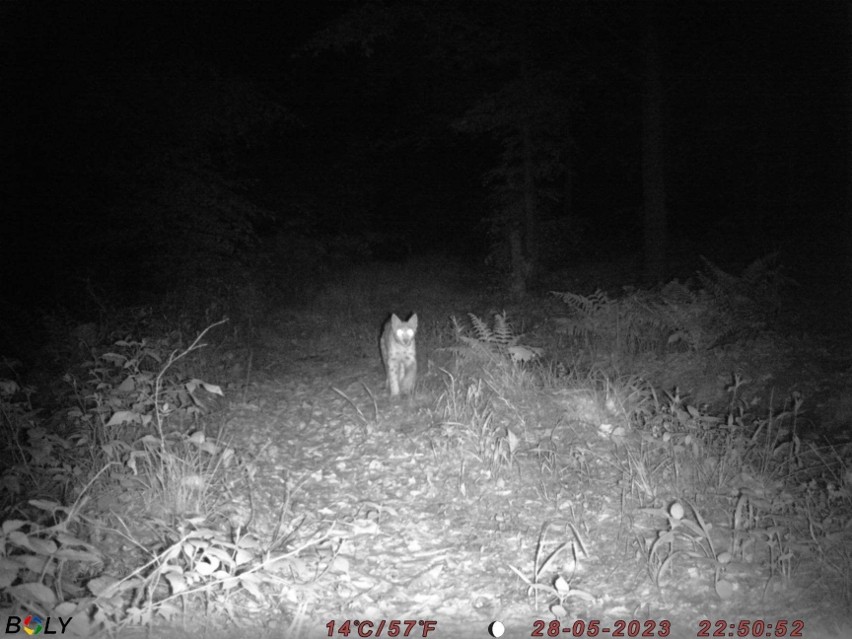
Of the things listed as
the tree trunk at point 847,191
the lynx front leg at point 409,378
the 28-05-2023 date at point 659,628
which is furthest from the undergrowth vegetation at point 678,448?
the tree trunk at point 847,191

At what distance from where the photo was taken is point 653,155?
12.4m

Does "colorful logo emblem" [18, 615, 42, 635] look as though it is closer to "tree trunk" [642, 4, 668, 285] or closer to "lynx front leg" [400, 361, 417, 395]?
"lynx front leg" [400, 361, 417, 395]

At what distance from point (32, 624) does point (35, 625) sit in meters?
0.02

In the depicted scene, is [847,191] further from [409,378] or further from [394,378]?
[394,378]

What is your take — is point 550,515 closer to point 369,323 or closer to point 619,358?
point 619,358

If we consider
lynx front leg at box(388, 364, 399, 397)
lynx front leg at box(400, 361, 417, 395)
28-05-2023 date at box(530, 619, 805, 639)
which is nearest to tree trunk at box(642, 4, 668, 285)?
lynx front leg at box(400, 361, 417, 395)

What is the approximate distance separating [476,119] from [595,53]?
9.37 feet

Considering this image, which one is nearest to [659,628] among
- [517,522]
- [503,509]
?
[517,522]

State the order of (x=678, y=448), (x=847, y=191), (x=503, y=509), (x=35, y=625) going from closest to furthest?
1. (x=35, y=625)
2. (x=503, y=509)
3. (x=678, y=448)
4. (x=847, y=191)

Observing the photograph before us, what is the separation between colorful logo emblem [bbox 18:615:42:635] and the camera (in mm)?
3107

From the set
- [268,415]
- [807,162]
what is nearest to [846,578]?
[268,415]

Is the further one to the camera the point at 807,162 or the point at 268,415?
the point at 807,162

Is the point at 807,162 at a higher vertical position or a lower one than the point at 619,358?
higher

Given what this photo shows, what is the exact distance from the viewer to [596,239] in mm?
23188
